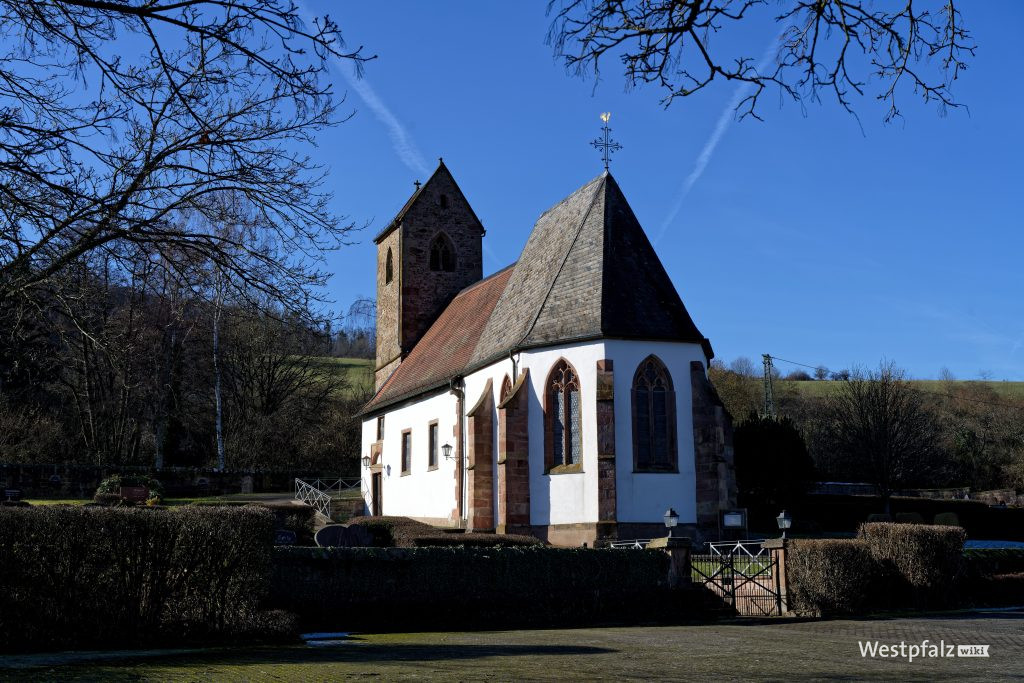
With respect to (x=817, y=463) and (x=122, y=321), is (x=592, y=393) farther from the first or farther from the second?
(x=817, y=463)

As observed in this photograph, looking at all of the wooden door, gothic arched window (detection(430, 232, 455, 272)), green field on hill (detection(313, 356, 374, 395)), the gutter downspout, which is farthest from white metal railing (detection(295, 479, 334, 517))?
gothic arched window (detection(430, 232, 455, 272))

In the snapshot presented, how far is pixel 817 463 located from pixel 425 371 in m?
33.6

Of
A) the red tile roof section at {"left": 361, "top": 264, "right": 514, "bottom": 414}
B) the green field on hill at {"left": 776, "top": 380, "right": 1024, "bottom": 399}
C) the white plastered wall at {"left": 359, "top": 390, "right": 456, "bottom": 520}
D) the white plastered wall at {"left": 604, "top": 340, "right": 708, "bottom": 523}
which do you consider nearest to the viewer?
the white plastered wall at {"left": 604, "top": 340, "right": 708, "bottom": 523}

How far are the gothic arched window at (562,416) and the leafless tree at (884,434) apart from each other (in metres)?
23.6

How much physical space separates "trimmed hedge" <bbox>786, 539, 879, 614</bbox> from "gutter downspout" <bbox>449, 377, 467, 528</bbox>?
1143cm

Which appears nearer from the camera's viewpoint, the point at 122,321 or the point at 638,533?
the point at 122,321

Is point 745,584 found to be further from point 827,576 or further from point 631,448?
point 631,448

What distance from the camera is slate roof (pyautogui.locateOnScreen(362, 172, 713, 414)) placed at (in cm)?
2428

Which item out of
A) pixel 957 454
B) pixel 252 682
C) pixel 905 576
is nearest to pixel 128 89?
pixel 252 682

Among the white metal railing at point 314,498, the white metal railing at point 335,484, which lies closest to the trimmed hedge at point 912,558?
the white metal railing at point 314,498

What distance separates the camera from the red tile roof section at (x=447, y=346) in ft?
102

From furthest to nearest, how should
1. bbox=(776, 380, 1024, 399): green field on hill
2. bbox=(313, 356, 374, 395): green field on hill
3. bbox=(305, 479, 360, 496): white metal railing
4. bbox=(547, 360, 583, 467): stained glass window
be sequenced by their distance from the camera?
bbox=(776, 380, 1024, 399): green field on hill
bbox=(313, 356, 374, 395): green field on hill
bbox=(305, 479, 360, 496): white metal railing
bbox=(547, 360, 583, 467): stained glass window

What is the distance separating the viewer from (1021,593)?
2023cm

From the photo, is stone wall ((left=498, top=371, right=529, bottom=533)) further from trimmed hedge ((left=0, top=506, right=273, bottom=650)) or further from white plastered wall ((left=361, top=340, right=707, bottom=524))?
trimmed hedge ((left=0, top=506, right=273, bottom=650))
